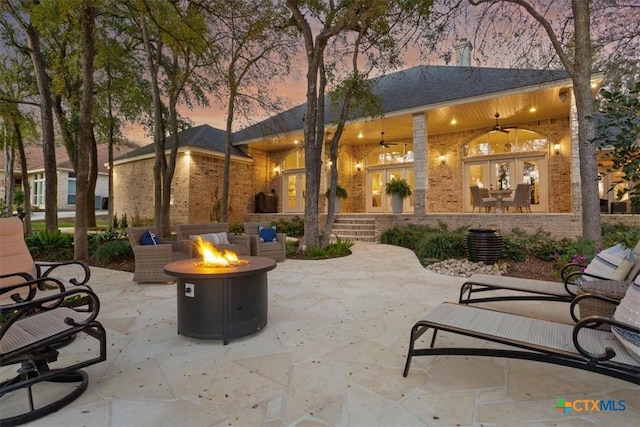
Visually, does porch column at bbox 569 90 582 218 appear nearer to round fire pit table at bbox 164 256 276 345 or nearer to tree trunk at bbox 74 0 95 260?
round fire pit table at bbox 164 256 276 345

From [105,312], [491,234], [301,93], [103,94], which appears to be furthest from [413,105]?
[103,94]

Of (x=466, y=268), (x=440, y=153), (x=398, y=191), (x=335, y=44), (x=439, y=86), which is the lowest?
(x=466, y=268)

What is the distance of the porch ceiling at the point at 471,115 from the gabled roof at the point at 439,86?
0.79 feet

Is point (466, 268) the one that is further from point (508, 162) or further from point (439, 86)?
point (508, 162)

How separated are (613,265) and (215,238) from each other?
5273mm

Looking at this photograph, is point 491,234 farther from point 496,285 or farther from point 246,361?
point 246,361

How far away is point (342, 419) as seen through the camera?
5.72 ft

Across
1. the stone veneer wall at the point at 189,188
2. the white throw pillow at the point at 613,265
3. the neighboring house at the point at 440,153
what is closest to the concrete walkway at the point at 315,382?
the white throw pillow at the point at 613,265

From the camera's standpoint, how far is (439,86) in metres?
10.6

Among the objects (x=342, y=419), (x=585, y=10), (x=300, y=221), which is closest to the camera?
(x=342, y=419)

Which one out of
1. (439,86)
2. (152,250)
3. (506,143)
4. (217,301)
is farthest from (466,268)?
(506,143)

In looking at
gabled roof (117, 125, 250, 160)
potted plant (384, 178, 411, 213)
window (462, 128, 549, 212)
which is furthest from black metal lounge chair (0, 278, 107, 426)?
window (462, 128, 549, 212)

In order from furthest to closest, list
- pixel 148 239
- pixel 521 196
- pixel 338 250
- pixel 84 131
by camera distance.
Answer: pixel 521 196, pixel 338 250, pixel 84 131, pixel 148 239

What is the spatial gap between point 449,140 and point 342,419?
39.6 feet
